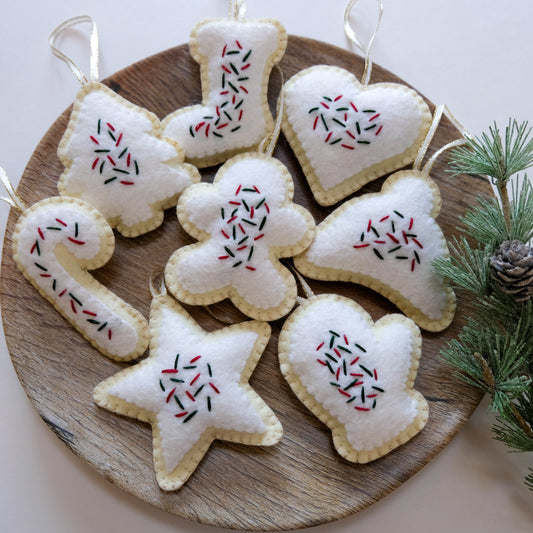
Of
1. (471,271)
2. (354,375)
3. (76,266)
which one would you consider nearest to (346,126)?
(471,271)

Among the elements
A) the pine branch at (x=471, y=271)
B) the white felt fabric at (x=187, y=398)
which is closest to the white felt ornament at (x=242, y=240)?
the white felt fabric at (x=187, y=398)

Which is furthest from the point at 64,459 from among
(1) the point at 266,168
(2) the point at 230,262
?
(1) the point at 266,168

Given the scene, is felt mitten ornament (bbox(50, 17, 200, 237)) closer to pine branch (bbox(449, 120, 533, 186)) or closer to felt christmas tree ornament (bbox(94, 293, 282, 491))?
felt christmas tree ornament (bbox(94, 293, 282, 491))

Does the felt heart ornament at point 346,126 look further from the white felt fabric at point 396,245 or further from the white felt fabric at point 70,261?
the white felt fabric at point 70,261

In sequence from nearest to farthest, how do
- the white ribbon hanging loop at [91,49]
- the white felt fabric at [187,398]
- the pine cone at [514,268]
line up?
the pine cone at [514,268] < the white felt fabric at [187,398] < the white ribbon hanging loop at [91,49]

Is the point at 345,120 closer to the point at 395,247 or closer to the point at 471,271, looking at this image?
the point at 395,247

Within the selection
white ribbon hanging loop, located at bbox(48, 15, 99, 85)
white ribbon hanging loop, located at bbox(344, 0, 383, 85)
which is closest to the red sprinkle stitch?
white ribbon hanging loop, located at bbox(48, 15, 99, 85)
